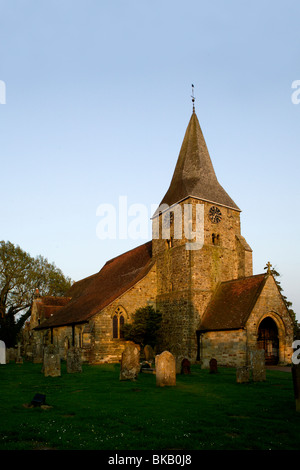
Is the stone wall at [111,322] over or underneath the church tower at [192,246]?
underneath

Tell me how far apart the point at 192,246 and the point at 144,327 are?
652cm

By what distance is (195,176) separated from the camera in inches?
1185

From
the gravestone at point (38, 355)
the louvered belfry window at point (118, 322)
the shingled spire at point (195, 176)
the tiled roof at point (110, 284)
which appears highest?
the shingled spire at point (195, 176)

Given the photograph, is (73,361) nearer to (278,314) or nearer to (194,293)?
(194,293)

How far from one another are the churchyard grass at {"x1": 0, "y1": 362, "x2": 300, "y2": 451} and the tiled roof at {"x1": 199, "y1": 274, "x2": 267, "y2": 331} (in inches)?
374

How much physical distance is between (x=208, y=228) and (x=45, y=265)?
30.8 m

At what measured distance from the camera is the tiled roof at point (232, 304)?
22.9 meters

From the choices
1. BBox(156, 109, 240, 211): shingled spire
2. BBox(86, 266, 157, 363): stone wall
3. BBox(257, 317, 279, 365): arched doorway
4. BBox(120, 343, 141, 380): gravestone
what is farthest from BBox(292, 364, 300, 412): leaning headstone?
BBox(156, 109, 240, 211): shingled spire

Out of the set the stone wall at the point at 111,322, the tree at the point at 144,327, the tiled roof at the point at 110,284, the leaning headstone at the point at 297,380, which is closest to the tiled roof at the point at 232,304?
the tree at the point at 144,327

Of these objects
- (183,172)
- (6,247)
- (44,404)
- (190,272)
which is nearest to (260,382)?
(44,404)

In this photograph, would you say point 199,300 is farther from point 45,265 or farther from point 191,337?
point 45,265

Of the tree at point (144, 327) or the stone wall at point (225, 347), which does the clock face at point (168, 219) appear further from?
the stone wall at point (225, 347)

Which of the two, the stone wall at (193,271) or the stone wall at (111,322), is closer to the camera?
the stone wall at (111,322)

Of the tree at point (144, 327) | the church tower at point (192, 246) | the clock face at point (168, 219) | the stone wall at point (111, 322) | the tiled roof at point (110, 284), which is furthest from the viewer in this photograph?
the clock face at point (168, 219)
